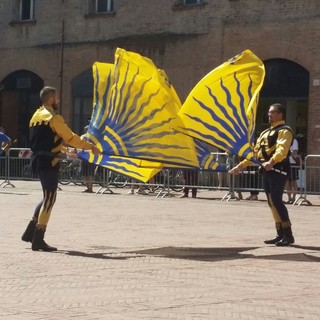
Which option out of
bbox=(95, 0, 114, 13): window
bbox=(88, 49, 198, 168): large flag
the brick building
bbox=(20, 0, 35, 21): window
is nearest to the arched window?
the brick building

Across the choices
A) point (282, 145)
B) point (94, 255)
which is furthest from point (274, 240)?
point (94, 255)

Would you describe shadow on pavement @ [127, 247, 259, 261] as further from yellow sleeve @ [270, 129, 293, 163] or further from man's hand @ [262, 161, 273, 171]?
yellow sleeve @ [270, 129, 293, 163]

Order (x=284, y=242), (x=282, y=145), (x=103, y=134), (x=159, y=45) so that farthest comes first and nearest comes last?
(x=159, y=45) → (x=284, y=242) → (x=103, y=134) → (x=282, y=145)

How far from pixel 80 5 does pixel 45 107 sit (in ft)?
78.6

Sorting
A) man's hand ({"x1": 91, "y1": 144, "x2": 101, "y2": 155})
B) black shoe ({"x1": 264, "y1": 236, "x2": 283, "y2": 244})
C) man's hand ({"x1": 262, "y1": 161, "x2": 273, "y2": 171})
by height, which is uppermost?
man's hand ({"x1": 91, "y1": 144, "x2": 101, "y2": 155})

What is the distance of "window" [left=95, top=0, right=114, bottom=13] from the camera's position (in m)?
35.5

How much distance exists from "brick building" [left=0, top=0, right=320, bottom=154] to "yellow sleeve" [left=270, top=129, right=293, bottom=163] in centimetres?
1649

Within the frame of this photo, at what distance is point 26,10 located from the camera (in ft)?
125

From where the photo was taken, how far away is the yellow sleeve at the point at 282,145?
13.0 metres

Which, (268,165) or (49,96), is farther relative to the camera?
(268,165)

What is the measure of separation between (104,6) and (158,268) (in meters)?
25.6

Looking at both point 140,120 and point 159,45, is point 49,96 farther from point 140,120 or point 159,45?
point 159,45

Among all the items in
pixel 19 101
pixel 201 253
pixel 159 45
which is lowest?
pixel 201 253

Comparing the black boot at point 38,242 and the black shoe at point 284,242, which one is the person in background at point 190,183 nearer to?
the black shoe at point 284,242
